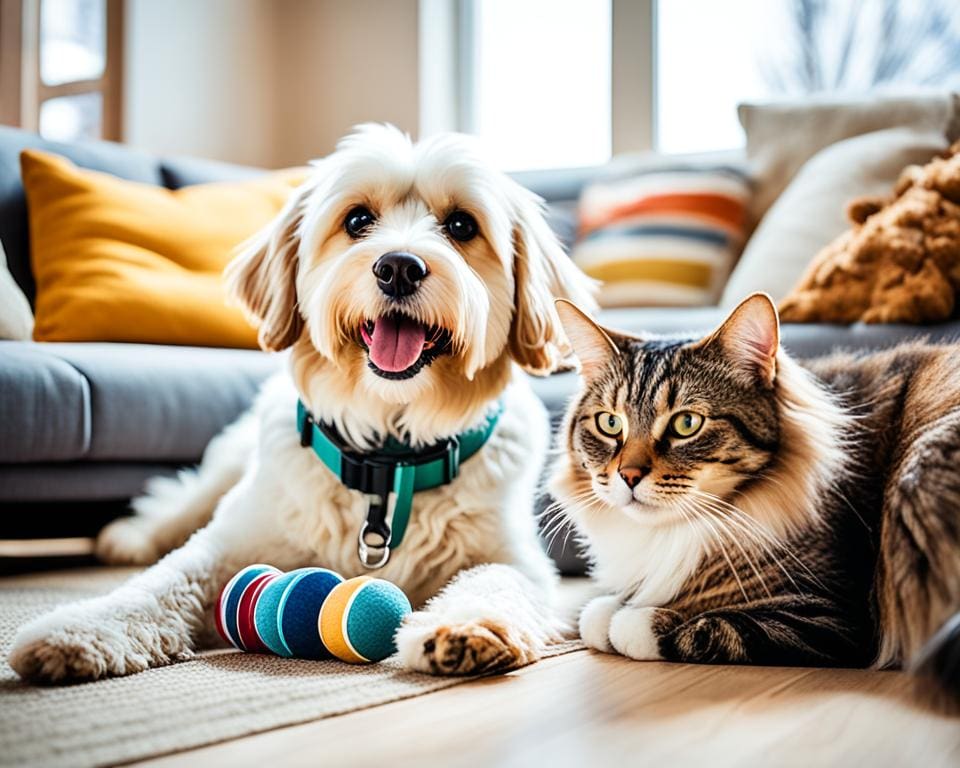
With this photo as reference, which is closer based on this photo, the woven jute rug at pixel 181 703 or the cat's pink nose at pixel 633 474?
the woven jute rug at pixel 181 703

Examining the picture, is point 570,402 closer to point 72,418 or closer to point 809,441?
point 809,441

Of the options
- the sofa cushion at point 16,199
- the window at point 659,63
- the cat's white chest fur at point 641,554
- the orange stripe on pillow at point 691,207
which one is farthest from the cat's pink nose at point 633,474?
the window at point 659,63

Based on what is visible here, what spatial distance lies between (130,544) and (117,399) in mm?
378

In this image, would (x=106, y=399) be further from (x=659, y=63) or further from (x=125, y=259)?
(x=659, y=63)

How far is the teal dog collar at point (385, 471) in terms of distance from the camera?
1602 mm

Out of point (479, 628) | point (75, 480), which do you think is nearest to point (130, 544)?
point (75, 480)

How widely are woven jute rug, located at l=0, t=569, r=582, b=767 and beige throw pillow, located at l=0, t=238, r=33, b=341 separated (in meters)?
1.18

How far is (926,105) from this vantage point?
281cm

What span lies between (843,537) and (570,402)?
49 cm

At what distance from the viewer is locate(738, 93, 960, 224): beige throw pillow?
9.34 ft

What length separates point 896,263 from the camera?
2.02 meters

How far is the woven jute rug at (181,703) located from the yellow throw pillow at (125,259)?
1.28 metres

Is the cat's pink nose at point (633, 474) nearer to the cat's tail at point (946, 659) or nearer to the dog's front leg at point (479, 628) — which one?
the dog's front leg at point (479, 628)

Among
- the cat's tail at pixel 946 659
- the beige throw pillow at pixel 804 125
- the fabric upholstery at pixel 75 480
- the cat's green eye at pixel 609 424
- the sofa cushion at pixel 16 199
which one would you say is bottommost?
the cat's tail at pixel 946 659
